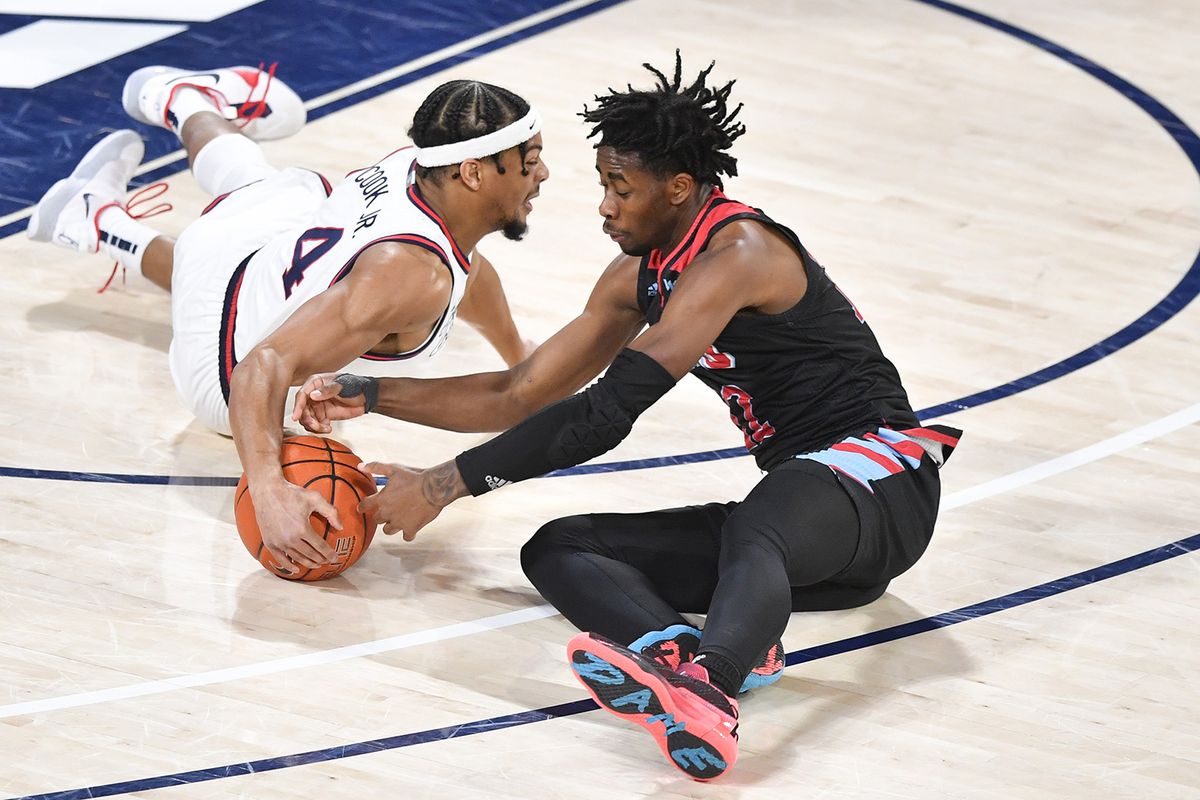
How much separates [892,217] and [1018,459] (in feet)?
5.84

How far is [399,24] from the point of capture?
8031mm

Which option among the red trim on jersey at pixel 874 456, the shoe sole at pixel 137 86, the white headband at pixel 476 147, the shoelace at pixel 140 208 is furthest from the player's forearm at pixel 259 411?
the shoe sole at pixel 137 86

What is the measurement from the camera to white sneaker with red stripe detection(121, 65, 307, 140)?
573cm

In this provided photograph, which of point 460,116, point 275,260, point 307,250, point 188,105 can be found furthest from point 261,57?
point 460,116

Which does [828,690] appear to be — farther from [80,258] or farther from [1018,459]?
[80,258]

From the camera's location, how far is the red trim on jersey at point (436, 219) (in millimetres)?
4289

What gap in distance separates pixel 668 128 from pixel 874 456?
2.67 ft

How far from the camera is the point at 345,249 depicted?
14.3 ft

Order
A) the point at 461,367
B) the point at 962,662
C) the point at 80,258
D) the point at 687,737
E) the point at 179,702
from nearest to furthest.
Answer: the point at 687,737
the point at 179,702
the point at 962,662
the point at 461,367
the point at 80,258

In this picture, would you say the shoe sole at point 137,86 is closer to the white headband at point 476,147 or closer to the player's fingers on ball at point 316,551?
the white headband at point 476,147

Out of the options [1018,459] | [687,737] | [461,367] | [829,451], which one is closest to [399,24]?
[461,367]

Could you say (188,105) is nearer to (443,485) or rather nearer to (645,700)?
(443,485)

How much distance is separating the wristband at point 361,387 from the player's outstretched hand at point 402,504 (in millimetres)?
160

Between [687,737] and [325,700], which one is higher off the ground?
[687,737]
